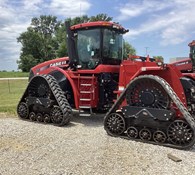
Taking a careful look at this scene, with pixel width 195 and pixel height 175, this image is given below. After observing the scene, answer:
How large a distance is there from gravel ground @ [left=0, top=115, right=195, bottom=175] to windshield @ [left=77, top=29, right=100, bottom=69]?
7.11ft

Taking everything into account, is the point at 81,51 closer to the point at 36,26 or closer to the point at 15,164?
the point at 15,164

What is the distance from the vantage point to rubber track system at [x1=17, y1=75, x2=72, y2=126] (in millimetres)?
9266

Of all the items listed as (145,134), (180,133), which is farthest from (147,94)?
(180,133)

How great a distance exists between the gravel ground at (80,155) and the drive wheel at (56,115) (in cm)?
66

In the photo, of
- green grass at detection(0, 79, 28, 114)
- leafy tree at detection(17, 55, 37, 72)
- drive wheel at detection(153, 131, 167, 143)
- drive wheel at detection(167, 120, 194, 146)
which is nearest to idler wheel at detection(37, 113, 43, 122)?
green grass at detection(0, 79, 28, 114)

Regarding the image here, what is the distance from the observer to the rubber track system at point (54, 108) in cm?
927

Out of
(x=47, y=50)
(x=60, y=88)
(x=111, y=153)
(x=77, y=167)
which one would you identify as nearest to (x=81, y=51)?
(x=60, y=88)

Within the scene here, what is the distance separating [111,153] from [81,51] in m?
4.35

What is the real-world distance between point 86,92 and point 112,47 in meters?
1.58

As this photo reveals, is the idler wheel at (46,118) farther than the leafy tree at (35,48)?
No

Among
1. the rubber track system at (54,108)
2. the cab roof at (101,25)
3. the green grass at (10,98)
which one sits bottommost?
the green grass at (10,98)

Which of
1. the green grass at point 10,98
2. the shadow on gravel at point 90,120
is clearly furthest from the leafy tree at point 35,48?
the shadow on gravel at point 90,120

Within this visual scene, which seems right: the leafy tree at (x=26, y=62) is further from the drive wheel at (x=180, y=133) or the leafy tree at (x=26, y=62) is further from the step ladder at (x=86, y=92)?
the drive wheel at (x=180, y=133)

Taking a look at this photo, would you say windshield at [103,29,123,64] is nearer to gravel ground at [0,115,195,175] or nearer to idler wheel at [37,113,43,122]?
gravel ground at [0,115,195,175]
